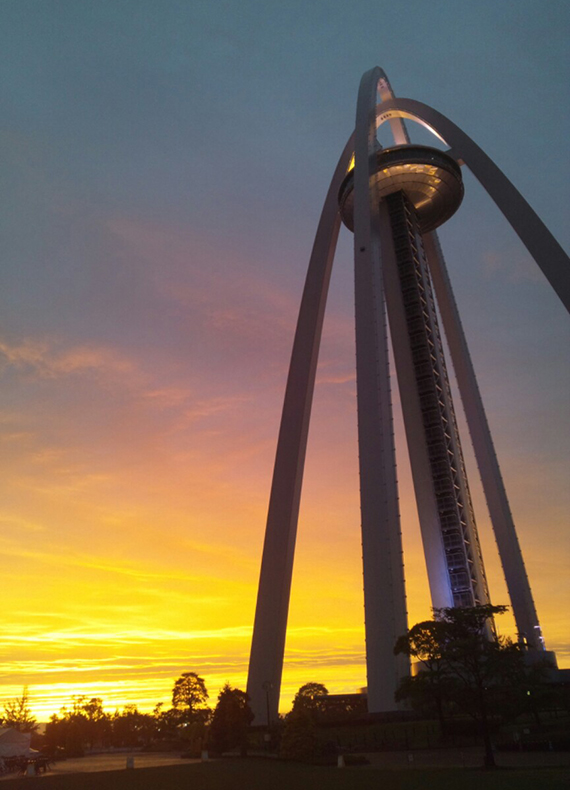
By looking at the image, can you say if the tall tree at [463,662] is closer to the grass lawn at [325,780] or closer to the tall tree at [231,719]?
the grass lawn at [325,780]

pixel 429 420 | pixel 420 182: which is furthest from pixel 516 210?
pixel 420 182

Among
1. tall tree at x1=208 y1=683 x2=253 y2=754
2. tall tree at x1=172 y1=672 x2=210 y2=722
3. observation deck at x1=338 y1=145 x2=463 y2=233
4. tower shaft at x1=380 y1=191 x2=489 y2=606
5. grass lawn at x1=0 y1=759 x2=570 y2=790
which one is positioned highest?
observation deck at x1=338 y1=145 x2=463 y2=233

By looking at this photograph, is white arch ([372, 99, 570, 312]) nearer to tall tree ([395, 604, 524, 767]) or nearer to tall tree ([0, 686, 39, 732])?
tall tree ([395, 604, 524, 767])

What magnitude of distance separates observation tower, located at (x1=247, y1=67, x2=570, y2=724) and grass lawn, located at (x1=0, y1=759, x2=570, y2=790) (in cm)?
1159

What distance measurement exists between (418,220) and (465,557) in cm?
3695

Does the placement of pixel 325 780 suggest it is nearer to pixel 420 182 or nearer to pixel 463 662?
pixel 463 662

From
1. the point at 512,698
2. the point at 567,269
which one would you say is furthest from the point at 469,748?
the point at 567,269

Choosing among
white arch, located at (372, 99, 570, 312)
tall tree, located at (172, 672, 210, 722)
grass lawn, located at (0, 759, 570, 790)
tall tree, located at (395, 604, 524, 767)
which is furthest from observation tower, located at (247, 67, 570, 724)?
tall tree, located at (172, 672, 210, 722)

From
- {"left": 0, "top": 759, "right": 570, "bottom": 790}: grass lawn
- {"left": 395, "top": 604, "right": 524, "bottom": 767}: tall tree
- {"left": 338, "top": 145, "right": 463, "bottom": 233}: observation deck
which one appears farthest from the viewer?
{"left": 338, "top": 145, "right": 463, "bottom": 233}: observation deck

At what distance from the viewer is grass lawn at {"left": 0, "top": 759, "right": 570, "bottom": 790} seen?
16234 mm

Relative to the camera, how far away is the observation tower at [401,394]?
35.2m

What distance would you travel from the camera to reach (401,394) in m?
63.4

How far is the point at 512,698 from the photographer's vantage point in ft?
89.5

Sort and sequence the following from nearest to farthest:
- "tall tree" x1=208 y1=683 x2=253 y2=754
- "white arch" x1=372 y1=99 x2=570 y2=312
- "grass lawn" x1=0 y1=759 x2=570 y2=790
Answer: "grass lawn" x1=0 y1=759 x2=570 y2=790
"tall tree" x1=208 y1=683 x2=253 y2=754
"white arch" x1=372 y1=99 x2=570 y2=312
